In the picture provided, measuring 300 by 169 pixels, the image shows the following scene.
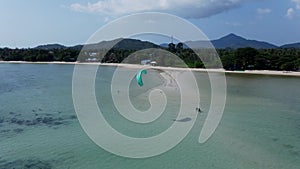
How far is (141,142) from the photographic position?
12977mm

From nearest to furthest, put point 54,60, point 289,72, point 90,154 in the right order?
1. point 90,154
2. point 289,72
3. point 54,60

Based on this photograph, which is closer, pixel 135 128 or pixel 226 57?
pixel 135 128

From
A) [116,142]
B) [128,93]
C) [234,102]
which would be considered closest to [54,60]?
[128,93]

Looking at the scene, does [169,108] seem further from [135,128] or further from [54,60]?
[54,60]

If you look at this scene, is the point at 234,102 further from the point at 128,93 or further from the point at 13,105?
the point at 13,105

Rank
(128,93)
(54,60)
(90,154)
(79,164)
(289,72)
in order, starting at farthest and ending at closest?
(54,60) < (289,72) < (128,93) < (90,154) < (79,164)

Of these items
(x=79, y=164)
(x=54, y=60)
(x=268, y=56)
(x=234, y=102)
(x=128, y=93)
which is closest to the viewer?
(x=79, y=164)

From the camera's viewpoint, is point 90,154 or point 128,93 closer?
point 90,154

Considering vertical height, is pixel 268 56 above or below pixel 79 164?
above

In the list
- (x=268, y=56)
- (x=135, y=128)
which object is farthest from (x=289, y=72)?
(x=135, y=128)

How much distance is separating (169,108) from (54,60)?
66.0 metres

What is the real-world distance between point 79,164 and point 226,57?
4531 cm

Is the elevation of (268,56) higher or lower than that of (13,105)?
higher

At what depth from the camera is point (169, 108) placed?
19594 millimetres
